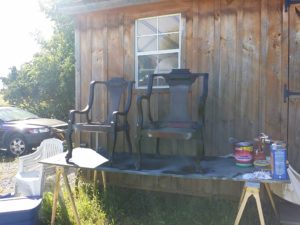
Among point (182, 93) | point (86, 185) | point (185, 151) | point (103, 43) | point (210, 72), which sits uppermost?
point (103, 43)

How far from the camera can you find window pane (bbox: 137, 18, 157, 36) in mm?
4680

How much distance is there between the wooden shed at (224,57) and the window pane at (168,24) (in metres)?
0.01

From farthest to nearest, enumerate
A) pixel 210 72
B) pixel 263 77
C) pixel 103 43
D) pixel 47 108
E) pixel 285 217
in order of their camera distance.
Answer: pixel 47 108, pixel 103 43, pixel 210 72, pixel 263 77, pixel 285 217

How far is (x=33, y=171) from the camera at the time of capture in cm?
465

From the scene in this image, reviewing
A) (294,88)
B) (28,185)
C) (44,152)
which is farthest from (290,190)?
(44,152)

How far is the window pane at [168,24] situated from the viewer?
4516mm

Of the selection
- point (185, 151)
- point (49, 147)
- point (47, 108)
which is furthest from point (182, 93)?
point (47, 108)

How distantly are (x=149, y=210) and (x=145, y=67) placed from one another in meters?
1.99

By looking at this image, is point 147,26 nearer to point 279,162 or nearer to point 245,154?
point 245,154

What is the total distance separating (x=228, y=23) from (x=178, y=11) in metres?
0.70

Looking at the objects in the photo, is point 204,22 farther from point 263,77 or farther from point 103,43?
point 103,43

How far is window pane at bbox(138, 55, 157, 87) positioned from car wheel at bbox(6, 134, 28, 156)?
5.05 m

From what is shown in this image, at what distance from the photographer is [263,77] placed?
400cm

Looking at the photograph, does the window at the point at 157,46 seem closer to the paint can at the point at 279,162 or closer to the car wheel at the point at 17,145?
the paint can at the point at 279,162
